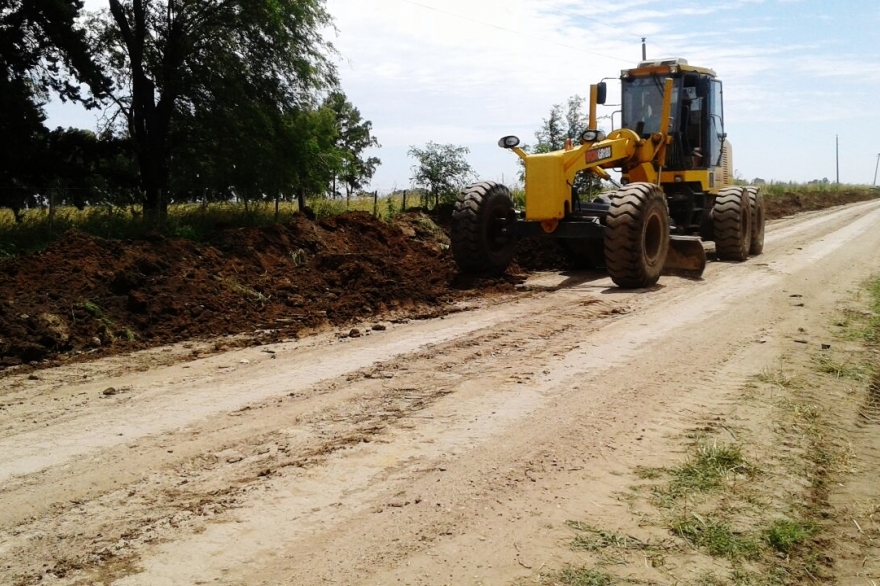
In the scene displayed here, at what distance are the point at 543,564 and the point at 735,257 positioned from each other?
42.6 feet

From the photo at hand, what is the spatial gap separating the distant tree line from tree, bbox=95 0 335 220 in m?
0.02

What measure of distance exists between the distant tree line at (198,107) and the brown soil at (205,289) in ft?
14.3

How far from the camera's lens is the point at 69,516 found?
4.38 m

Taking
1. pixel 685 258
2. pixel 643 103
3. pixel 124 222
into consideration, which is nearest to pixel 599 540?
pixel 685 258

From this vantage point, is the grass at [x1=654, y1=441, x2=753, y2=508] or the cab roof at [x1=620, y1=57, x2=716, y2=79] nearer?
the grass at [x1=654, y1=441, x2=753, y2=508]

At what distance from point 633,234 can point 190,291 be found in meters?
6.12

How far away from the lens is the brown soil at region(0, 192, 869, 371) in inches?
359

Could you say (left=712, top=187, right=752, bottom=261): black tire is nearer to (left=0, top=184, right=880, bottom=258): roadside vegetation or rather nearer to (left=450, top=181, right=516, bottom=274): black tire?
(left=450, top=181, right=516, bottom=274): black tire

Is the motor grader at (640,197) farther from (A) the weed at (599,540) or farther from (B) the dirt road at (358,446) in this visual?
(A) the weed at (599,540)

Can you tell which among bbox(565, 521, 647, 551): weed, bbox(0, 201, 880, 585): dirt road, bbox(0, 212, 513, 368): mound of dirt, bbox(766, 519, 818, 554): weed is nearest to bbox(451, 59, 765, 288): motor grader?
bbox(0, 212, 513, 368): mound of dirt

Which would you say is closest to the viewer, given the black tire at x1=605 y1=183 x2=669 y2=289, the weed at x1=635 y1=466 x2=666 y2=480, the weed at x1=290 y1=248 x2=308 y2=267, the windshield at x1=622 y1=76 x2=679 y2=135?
the weed at x1=635 y1=466 x2=666 y2=480

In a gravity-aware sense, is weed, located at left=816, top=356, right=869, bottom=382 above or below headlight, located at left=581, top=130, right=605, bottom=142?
below

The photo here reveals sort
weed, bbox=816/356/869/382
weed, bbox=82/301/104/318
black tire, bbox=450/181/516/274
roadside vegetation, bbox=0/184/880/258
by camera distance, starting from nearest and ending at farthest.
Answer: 1. weed, bbox=816/356/869/382
2. weed, bbox=82/301/104/318
3. black tire, bbox=450/181/516/274
4. roadside vegetation, bbox=0/184/880/258

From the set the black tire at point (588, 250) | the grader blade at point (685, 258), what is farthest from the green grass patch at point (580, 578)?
the black tire at point (588, 250)
